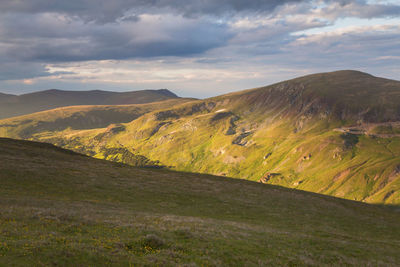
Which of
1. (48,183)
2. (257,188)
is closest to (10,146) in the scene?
(48,183)

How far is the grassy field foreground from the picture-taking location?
73.0ft

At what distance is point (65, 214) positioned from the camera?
3173cm

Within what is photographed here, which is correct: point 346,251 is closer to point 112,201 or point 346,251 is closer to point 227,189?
point 112,201

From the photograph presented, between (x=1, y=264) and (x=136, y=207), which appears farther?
(x=136, y=207)

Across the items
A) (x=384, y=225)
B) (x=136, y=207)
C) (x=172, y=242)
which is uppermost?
(x=172, y=242)

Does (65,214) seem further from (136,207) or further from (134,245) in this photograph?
(136,207)

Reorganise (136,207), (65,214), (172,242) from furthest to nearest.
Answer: (136,207) → (65,214) → (172,242)

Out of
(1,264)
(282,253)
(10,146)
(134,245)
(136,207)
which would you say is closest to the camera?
(1,264)

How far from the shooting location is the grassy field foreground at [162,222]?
73.0 ft

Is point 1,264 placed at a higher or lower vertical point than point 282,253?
higher

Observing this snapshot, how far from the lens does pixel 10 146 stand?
7888cm

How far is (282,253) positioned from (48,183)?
43.5 metres

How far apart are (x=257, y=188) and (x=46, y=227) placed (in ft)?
202

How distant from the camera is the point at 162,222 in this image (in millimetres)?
35125
